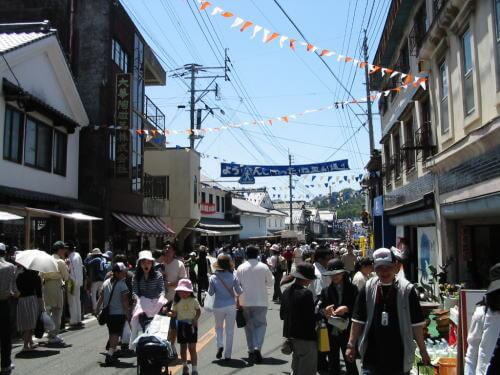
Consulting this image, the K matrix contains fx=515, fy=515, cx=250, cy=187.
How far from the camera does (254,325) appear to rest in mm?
8375

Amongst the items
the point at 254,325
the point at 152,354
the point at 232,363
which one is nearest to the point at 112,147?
the point at 254,325

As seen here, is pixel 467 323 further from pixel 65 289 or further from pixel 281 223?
pixel 281 223

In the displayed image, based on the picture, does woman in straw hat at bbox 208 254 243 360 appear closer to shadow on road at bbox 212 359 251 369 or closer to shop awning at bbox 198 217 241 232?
shadow on road at bbox 212 359 251 369

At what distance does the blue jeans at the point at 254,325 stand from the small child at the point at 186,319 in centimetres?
140

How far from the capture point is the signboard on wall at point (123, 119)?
68.7ft

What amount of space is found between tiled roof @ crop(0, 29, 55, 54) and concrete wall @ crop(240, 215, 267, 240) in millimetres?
36464

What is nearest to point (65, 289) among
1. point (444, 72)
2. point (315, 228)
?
point (444, 72)

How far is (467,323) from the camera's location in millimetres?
5789

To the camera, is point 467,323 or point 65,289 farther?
point 65,289

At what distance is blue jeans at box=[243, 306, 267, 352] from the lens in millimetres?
8367

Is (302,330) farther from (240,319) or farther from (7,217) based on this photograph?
(7,217)

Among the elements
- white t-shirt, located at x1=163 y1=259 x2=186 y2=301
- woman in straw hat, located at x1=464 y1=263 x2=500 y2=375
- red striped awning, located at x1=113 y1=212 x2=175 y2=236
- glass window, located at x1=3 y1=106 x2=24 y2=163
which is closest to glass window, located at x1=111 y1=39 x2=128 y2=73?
red striped awning, located at x1=113 y1=212 x2=175 y2=236

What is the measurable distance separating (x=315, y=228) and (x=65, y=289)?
7192 centimetres

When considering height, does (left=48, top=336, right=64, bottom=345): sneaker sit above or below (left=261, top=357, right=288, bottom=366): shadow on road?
above
